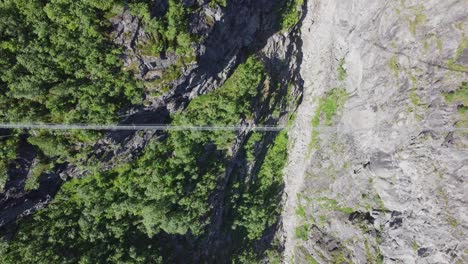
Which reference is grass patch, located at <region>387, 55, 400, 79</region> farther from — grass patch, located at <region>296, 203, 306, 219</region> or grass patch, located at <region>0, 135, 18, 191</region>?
grass patch, located at <region>0, 135, 18, 191</region>

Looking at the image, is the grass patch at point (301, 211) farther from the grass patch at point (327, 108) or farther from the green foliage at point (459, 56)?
the green foliage at point (459, 56)

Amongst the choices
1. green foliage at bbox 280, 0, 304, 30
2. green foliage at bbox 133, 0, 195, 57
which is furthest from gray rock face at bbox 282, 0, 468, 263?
green foliage at bbox 133, 0, 195, 57

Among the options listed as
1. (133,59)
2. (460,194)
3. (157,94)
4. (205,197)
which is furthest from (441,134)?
(133,59)

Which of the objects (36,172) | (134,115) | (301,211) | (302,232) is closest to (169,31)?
(134,115)

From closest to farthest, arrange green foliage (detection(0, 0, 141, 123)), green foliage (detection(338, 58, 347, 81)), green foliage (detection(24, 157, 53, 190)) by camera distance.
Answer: green foliage (detection(0, 0, 141, 123)) < green foliage (detection(24, 157, 53, 190)) < green foliage (detection(338, 58, 347, 81))

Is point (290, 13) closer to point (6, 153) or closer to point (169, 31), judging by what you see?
point (169, 31)

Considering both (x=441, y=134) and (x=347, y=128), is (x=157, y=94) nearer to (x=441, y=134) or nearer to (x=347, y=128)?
(x=347, y=128)
